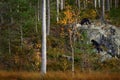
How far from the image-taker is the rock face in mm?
34812

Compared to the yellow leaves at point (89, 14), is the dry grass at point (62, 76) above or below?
below

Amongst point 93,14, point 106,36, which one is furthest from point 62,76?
point 93,14

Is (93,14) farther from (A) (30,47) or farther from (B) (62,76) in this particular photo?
(B) (62,76)

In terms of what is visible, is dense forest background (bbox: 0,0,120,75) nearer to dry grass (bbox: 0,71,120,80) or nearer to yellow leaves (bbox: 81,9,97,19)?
yellow leaves (bbox: 81,9,97,19)

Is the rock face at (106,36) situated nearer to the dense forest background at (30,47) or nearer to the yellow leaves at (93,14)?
the dense forest background at (30,47)

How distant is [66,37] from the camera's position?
119 feet

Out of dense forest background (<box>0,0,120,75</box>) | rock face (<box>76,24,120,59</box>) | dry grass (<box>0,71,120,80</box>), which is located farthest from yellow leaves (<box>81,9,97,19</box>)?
dry grass (<box>0,71,120,80</box>)

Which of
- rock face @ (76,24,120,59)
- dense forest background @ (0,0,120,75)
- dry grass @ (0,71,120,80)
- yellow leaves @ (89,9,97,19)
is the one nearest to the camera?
dry grass @ (0,71,120,80)

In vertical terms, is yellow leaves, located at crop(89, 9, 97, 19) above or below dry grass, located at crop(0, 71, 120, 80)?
above

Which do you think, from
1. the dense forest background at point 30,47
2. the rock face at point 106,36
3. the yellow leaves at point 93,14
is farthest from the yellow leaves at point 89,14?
the rock face at point 106,36

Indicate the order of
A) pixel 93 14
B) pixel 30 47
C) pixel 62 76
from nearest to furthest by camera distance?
pixel 62 76
pixel 30 47
pixel 93 14

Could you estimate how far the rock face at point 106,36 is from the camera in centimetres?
3481

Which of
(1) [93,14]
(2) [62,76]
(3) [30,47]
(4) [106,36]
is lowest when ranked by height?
(3) [30,47]

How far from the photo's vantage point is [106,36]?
3597 cm
